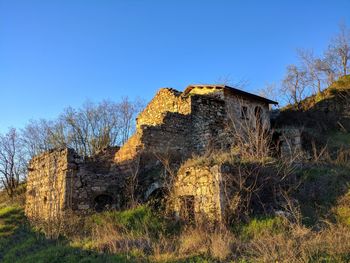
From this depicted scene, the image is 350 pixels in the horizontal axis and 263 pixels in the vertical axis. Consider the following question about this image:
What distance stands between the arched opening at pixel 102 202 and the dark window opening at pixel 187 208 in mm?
2711

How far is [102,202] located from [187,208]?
11.1ft

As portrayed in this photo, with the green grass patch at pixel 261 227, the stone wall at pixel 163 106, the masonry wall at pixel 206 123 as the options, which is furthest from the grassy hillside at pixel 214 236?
the stone wall at pixel 163 106

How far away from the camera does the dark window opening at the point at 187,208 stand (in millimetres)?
9008

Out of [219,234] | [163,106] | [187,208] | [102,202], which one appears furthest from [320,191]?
[163,106]

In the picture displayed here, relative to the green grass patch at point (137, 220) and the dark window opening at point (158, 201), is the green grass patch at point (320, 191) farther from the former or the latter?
the dark window opening at point (158, 201)

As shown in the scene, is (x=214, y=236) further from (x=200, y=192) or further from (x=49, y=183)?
(x=49, y=183)

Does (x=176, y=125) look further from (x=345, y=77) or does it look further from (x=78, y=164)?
(x=345, y=77)

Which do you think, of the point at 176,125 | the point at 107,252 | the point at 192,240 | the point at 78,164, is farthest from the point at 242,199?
the point at 176,125

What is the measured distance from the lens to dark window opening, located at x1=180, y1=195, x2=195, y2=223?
29.6 feet

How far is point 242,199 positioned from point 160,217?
8.08 ft

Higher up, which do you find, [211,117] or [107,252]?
[211,117]

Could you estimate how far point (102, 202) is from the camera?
10953 mm

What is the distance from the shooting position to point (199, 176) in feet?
30.0

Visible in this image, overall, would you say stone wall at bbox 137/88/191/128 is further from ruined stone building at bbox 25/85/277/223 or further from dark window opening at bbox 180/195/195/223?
dark window opening at bbox 180/195/195/223
